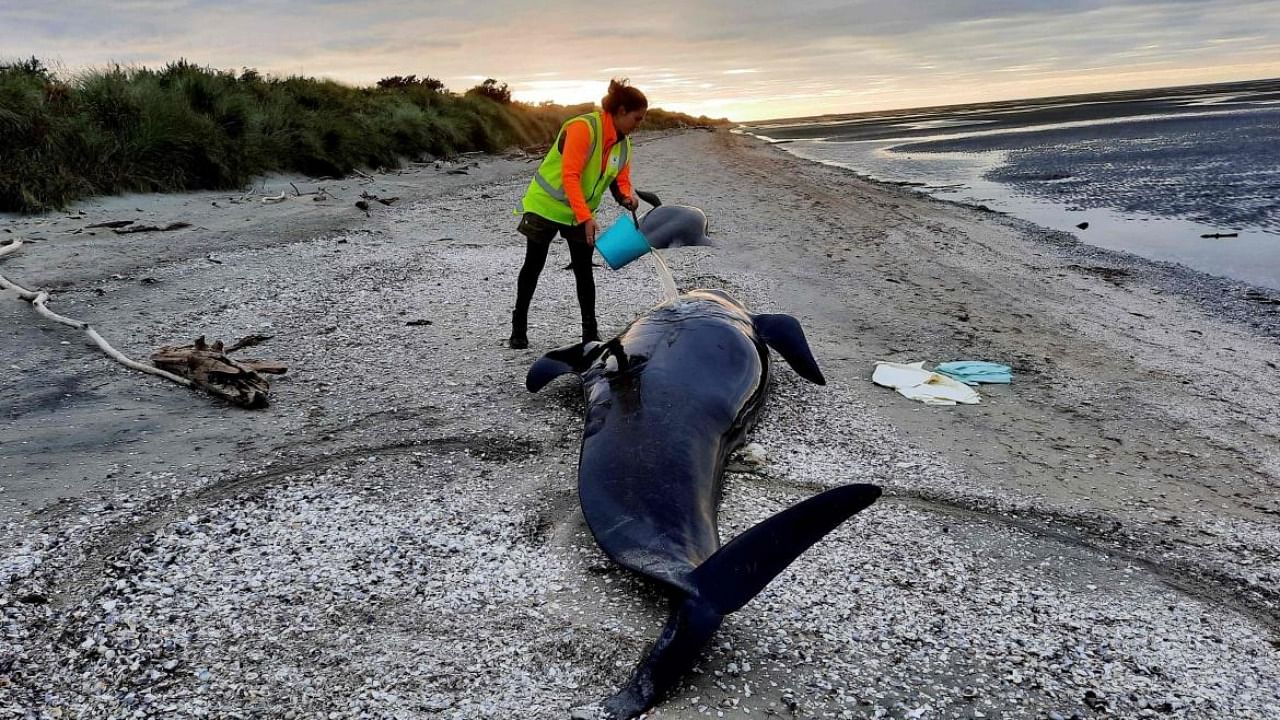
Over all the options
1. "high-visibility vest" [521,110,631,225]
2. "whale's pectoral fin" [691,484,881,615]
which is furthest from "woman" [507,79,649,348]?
"whale's pectoral fin" [691,484,881,615]

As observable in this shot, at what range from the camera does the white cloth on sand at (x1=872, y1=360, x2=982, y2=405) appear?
19.4 feet

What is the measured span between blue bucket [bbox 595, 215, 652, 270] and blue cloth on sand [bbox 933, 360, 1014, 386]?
2563 millimetres

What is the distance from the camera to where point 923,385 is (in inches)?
241

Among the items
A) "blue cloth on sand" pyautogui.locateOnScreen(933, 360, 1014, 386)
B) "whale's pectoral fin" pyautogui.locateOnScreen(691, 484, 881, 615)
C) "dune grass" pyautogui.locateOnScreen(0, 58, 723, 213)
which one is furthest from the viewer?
"dune grass" pyautogui.locateOnScreen(0, 58, 723, 213)

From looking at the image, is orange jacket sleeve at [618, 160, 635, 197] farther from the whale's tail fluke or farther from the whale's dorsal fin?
the whale's tail fluke

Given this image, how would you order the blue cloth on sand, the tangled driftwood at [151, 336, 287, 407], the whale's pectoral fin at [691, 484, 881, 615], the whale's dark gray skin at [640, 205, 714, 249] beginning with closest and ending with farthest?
the whale's pectoral fin at [691, 484, 881, 615]
the tangled driftwood at [151, 336, 287, 407]
the blue cloth on sand
the whale's dark gray skin at [640, 205, 714, 249]

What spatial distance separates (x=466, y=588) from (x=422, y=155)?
21207 mm

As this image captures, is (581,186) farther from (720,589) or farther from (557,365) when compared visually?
(720,589)

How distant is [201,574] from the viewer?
138 inches

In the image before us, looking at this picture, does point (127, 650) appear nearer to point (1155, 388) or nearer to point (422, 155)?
point (1155, 388)

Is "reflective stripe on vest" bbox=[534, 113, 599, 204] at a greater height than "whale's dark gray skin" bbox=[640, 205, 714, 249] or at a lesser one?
greater

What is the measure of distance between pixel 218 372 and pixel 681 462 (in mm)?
3426

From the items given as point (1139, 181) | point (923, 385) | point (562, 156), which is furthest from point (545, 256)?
point (1139, 181)

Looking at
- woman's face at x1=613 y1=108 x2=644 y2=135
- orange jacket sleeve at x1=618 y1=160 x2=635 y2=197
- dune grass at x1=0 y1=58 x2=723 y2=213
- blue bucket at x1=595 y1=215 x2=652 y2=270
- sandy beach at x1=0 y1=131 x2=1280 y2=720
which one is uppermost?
dune grass at x1=0 y1=58 x2=723 y2=213
